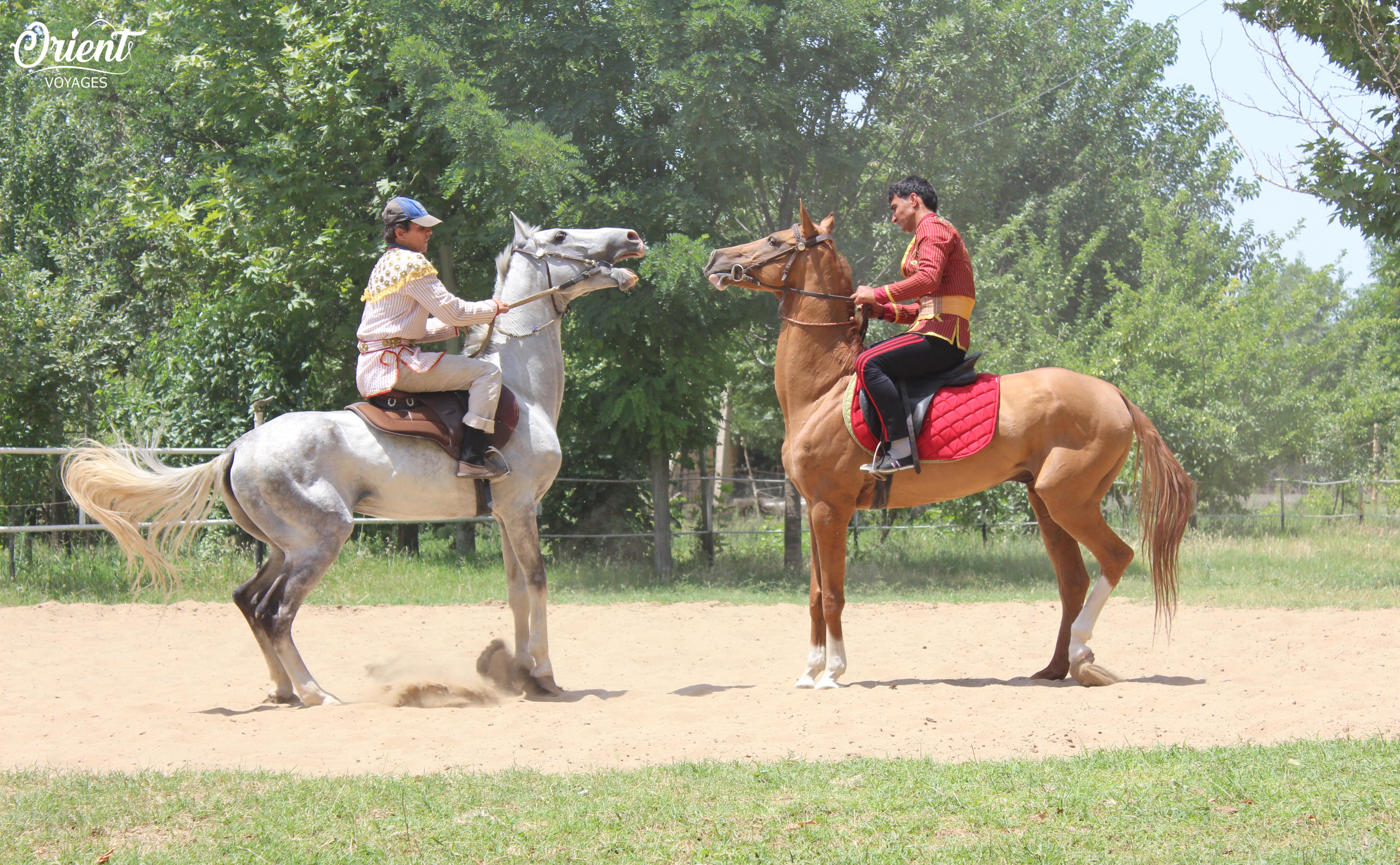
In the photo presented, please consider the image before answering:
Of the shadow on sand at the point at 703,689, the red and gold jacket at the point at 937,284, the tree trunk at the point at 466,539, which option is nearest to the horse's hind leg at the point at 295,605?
the shadow on sand at the point at 703,689

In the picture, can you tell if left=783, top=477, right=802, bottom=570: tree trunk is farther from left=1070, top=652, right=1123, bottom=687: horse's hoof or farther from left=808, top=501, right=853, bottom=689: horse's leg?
left=1070, top=652, right=1123, bottom=687: horse's hoof

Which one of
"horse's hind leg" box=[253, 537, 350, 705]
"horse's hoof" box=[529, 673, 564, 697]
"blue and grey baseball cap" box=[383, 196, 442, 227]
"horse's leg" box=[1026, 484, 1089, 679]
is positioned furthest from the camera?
"horse's leg" box=[1026, 484, 1089, 679]

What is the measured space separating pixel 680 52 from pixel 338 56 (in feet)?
17.1

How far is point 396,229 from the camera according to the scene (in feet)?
22.0

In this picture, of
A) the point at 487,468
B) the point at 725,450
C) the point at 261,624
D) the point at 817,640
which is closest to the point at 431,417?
A: the point at 487,468

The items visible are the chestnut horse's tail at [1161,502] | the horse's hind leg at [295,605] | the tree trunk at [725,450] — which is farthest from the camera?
the tree trunk at [725,450]

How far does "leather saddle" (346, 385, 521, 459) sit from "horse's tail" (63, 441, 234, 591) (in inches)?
36.1

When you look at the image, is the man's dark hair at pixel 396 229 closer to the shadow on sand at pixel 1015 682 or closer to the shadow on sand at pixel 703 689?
the shadow on sand at pixel 703 689

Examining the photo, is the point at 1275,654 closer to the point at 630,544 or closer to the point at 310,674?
the point at 310,674

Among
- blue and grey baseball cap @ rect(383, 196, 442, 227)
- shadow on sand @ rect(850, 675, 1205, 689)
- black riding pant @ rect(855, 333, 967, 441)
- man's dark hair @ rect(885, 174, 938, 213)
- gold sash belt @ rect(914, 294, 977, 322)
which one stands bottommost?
shadow on sand @ rect(850, 675, 1205, 689)

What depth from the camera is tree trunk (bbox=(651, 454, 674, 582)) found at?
14.7 metres

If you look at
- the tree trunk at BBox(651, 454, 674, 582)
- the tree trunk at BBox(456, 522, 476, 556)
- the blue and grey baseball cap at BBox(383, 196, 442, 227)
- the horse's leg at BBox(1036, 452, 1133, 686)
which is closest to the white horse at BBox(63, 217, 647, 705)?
the blue and grey baseball cap at BBox(383, 196, 442, 227)

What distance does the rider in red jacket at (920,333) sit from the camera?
660cm

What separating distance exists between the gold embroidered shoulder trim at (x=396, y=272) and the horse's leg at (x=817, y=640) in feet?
9.32
